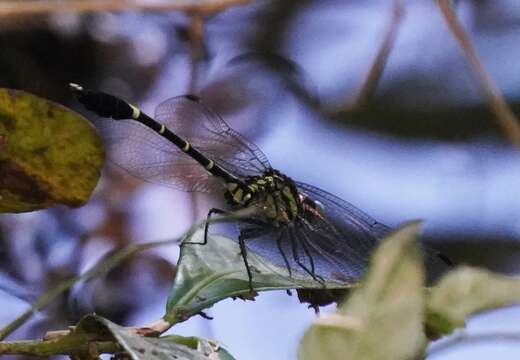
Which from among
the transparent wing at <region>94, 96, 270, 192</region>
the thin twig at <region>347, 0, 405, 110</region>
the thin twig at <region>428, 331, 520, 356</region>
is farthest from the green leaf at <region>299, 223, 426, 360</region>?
the thin twig at <region>347, 0, 405, 110</region>

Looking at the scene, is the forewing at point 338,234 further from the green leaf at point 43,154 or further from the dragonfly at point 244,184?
the green leaf at point 43,154

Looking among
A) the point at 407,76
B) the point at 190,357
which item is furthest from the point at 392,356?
the point at 407,76

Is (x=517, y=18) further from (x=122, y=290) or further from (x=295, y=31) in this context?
(x=122, y=290)

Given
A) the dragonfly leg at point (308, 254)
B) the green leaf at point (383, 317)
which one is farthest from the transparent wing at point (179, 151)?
the green leaf at point (383, 317)

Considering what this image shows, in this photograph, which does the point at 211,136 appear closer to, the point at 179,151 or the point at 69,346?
the point at 179,151

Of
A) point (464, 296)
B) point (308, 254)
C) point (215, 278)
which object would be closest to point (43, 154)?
point (215, 278)

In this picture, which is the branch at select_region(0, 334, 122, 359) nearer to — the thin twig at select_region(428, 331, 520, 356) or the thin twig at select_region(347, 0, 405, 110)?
the thin twig at select_region(428, 331, 520, 356)

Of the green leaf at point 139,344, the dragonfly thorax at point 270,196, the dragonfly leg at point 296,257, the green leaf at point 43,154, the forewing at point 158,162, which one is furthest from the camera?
the forewing at point 158,162
